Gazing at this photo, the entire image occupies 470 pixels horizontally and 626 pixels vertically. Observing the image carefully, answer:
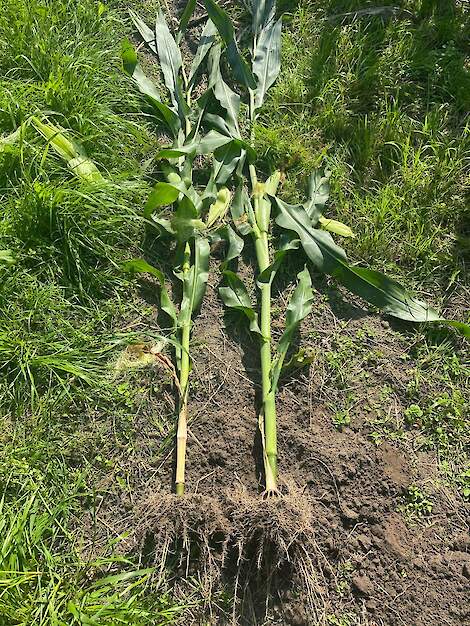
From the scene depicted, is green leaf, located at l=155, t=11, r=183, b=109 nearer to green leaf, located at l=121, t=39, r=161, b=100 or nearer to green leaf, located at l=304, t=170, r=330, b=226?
green leaf, located at l=121, t=39, r=161, b=100

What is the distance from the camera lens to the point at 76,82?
10.5ft

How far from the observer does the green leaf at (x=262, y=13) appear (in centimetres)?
358

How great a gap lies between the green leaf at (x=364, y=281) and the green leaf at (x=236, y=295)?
1.14ft

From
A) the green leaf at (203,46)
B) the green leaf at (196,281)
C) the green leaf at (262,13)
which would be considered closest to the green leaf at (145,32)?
the green leaf at (203,46)

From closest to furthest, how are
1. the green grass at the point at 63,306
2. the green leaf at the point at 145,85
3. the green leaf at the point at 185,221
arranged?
the green grass at the point at 63,306, the green leaf at the point at 185,221, the green leaf at the point at 145,85

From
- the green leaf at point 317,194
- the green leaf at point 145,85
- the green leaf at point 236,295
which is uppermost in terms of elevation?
the green leaf at point 145,85

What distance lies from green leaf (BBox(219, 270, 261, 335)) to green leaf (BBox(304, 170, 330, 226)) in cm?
49

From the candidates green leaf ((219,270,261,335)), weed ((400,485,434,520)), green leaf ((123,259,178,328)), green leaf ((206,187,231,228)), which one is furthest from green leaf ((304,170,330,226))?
weed ((400,485,434,520))

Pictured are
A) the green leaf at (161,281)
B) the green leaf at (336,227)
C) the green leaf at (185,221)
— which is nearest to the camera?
the green leaf at (161,281)

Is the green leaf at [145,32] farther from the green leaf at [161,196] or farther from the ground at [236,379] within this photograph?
the green leaf at [161,196]

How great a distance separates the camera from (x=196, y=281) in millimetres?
2848

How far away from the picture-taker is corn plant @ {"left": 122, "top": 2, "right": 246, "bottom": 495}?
2789 millimetres

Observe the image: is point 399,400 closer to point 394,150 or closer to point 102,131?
point 394,150

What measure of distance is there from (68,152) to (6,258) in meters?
0.61
